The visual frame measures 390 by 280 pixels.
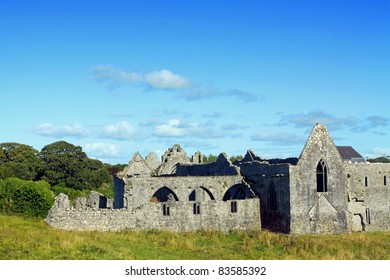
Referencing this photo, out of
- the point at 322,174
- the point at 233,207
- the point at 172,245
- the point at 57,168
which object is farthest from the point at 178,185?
the point at 57,168

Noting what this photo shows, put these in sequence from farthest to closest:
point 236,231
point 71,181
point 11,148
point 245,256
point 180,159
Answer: point 11,148
point 71,181
point 180,159
point 236,231
point 245,256

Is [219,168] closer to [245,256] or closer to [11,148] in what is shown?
[245,256]

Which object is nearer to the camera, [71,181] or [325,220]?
[325,220]

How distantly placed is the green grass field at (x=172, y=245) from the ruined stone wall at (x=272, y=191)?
240cm

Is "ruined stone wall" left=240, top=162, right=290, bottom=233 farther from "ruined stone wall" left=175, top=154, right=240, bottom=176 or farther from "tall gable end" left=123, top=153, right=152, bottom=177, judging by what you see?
"tall gable end" left=123, top=153, right=152, bottom=177

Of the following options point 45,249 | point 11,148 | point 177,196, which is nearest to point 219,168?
point 177,196

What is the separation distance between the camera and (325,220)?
38219 mm

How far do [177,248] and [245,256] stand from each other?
3.76 metres

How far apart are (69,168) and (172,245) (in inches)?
1814

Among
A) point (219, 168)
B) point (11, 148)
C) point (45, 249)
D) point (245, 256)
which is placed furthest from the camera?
point (11, 148)

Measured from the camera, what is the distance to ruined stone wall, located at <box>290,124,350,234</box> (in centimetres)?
3762

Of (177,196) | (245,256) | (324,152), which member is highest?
(324,152)

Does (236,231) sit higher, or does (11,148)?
(11,148)

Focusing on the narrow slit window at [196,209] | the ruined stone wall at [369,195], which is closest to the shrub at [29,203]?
the narrow slit window at [196,209]
